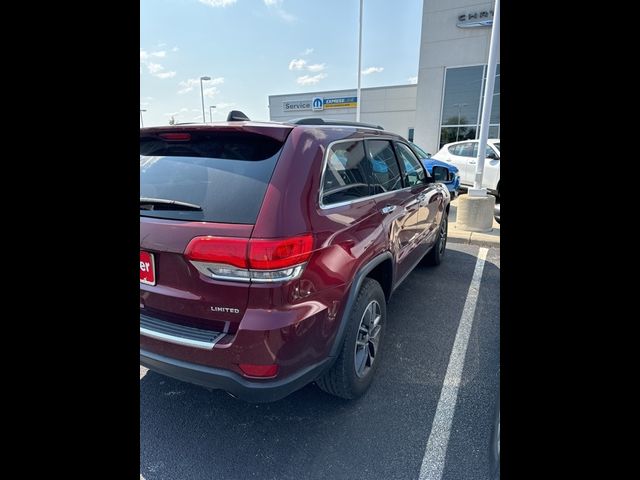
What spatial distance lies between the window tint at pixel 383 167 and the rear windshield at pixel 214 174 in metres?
1.04

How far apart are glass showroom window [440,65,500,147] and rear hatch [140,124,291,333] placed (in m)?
17.0

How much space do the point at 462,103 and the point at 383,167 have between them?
54.6ft

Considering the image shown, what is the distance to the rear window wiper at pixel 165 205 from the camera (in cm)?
181

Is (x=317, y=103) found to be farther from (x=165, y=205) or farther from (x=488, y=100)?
(x=165, y=205)

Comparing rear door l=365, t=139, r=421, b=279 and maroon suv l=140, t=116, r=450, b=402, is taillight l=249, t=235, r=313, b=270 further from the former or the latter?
rear door l=365, t=139, r=421, b=279

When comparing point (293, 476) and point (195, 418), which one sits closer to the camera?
point (293, 476)

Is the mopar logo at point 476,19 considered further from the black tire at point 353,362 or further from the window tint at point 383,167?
the black tire at point 353,362
